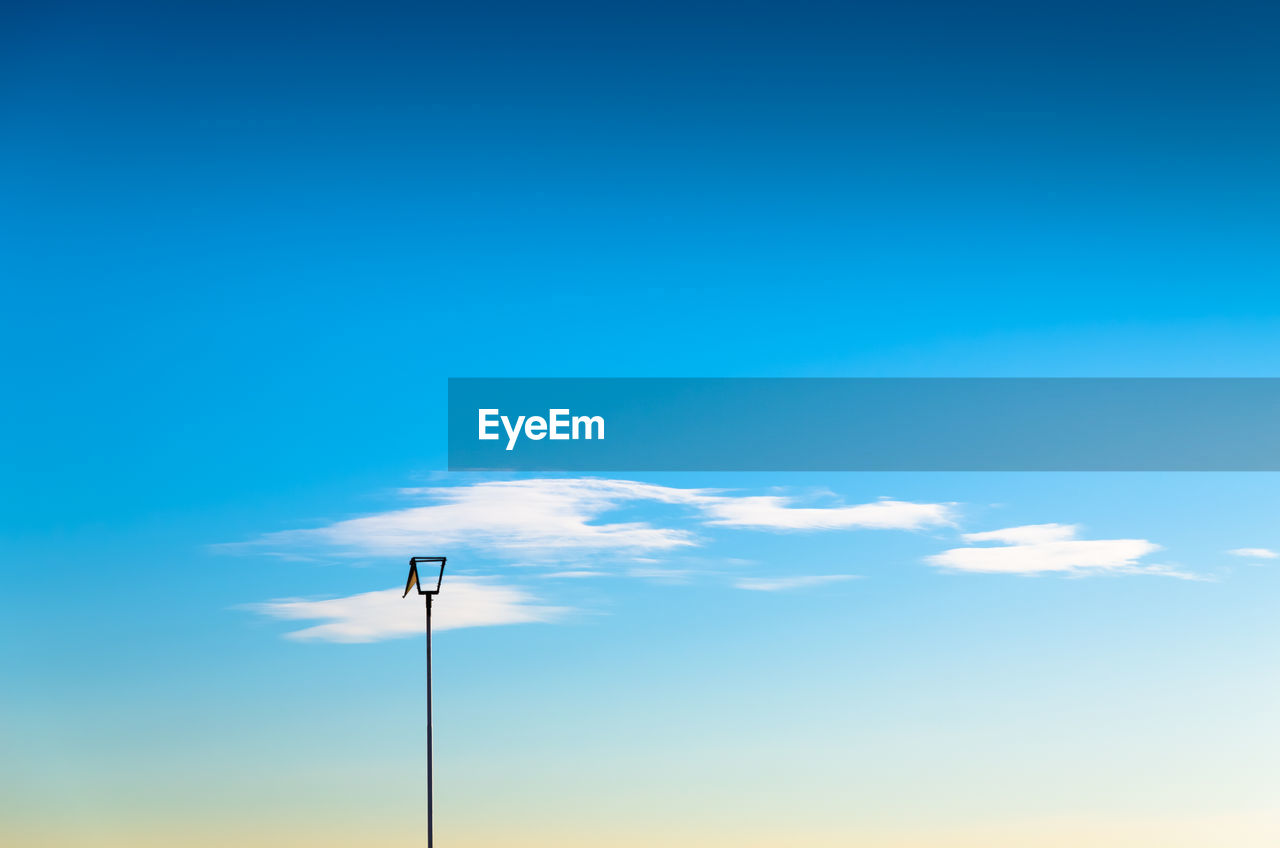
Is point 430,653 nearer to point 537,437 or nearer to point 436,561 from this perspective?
point 436,561

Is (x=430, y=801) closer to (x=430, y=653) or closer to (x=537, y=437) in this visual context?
(x=430, y=653)

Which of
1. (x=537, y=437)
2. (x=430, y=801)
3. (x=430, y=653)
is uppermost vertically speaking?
(x=537, y=437)

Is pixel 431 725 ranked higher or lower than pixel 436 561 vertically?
lower

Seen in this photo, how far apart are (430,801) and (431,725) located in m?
1.63

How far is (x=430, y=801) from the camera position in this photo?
50.7 meters

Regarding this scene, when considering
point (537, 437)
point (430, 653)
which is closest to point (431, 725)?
point (430, 653)

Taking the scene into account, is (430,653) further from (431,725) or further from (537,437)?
(537,437)

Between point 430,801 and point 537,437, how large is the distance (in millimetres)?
8011

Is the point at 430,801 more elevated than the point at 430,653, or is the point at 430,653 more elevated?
the point at 430,653

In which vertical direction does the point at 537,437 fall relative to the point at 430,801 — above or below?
above

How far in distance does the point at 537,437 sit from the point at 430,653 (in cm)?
570

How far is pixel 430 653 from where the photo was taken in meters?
52.0

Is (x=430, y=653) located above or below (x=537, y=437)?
below

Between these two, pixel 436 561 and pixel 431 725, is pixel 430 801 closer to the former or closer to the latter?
pixel 431 725
